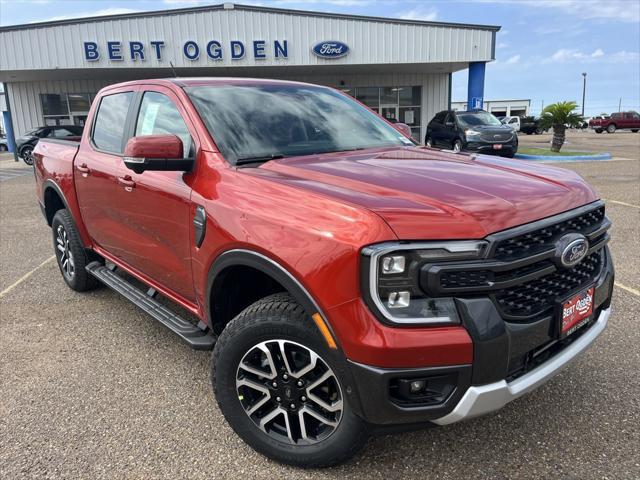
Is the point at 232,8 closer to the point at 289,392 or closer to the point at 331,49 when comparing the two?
the point at 331,49

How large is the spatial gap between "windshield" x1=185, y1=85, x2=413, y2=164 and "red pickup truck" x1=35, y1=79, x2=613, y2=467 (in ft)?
0.05

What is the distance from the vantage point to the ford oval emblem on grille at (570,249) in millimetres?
2055

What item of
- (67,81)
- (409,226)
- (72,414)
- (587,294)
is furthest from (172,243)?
(67,81)

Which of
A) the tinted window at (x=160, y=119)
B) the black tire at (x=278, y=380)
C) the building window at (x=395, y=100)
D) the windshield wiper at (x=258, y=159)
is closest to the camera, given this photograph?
the black tire at (x=278, y=380)

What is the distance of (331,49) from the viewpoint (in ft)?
68.6

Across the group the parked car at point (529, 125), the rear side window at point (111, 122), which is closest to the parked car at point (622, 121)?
the parked car at point (529, 125)

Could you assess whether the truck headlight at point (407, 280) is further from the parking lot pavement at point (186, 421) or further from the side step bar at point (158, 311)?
the side step bar at point (158, 311)

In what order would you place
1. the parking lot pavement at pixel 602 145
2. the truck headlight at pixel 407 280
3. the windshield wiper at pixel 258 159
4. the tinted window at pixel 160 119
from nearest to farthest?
the truck headlight at pixel 407 280 < the windshield wiper at pixel 258 159 < the tinted window at pixel 160 119 < the parking lot pavement at pixel 602 145

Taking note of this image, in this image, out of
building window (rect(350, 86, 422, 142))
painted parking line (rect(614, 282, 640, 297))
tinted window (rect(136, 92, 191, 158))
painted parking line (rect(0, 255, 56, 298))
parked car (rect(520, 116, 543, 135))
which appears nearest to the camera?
tinted window (rect(136, 92, 191, 158))

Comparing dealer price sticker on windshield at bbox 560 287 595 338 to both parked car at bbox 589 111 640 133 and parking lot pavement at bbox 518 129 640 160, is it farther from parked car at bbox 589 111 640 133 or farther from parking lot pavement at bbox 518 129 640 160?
parked car at bbox 589 111 640 133

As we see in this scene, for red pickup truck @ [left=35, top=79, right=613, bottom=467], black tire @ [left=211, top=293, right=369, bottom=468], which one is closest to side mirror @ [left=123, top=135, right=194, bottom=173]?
red pickup truck @ [left=35, top=79, right=613, bottom=467]

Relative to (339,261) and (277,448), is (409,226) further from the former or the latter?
(277,448)

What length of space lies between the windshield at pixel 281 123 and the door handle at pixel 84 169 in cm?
142

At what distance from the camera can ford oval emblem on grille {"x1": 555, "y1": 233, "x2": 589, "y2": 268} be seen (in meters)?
2.05
